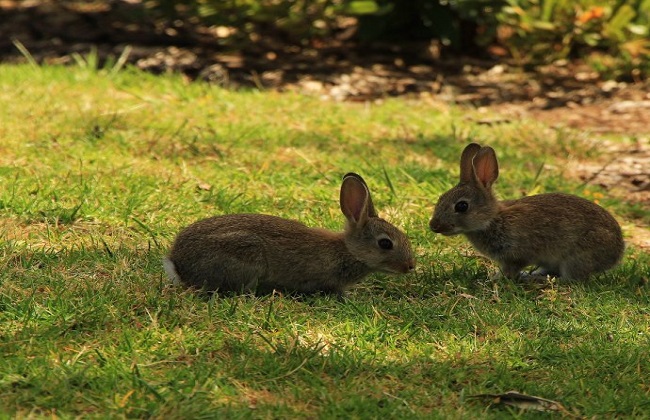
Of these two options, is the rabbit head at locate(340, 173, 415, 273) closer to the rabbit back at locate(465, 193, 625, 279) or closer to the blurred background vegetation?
the rabbit back at locate(465, 193, 625, 279)

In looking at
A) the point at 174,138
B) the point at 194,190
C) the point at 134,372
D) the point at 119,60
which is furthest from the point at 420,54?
the point at 134,372

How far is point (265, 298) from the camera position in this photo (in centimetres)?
549

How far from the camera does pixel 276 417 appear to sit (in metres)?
4.18

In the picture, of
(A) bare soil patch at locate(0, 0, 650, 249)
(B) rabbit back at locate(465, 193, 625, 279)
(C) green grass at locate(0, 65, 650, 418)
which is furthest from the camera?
(A) bare soil patch at locate(0, 0, 650, 249)

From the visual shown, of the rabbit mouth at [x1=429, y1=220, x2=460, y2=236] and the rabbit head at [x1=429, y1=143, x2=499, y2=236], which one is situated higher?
the rabbit head at [x1=429, y1=143, x2=499, y2=236]

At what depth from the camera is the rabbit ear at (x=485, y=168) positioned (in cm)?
638

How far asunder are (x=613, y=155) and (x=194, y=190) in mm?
3849

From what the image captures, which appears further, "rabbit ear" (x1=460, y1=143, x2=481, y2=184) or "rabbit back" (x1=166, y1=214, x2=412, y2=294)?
"rabbit ear" (x1=460, y1=143, x2=481, y2=184)

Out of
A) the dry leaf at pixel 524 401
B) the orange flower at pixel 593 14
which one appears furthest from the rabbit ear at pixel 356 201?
the orange flower at pixel 593 14

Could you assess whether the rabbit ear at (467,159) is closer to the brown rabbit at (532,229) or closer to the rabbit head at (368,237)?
the brown rabbit at (532,229)

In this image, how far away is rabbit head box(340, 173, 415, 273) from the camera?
18.9 ft

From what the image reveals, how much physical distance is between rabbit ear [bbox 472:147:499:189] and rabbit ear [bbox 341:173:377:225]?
2.92ft

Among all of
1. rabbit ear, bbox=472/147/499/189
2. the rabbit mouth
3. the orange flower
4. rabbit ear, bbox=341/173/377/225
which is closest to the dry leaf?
rabbit ear, bbox=341/173/377/225

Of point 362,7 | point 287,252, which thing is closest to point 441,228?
point 287,252
